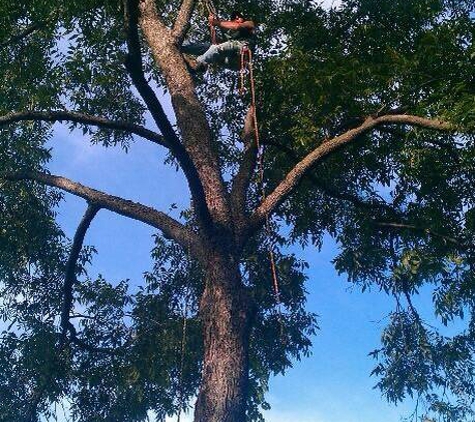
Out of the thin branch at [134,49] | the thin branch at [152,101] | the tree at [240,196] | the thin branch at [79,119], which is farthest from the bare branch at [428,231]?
the thin branch at [134,49]

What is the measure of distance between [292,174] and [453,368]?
5.98 m

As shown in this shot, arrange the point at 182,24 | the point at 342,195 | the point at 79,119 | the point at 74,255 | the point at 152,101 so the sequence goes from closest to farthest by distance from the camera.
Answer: the point at 152,101, the point at 79,119, the point at 182,24, the point at 74,255, the point at 342,195

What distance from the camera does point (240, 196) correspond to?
9375 millimetres

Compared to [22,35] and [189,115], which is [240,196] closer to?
[189,115]

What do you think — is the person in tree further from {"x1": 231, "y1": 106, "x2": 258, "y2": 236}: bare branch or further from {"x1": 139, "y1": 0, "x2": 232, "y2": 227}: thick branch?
{"x1": 231, "y1": 106, "x2": 258, "y2": 236}: bare branch

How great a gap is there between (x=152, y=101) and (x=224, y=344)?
2893 millimetres

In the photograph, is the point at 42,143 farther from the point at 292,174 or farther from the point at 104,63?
the point at 292,174

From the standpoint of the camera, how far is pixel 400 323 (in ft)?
40.5

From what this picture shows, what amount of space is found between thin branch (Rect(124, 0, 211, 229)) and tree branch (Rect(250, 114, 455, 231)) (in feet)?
3.14

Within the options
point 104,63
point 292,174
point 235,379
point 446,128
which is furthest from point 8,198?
point 446,128

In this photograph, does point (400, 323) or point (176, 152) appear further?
point (400, 323)

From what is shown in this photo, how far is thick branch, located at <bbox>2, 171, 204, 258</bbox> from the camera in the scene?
347 inches

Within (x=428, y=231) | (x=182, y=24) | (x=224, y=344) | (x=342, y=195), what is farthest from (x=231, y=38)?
(x=428, y=231)

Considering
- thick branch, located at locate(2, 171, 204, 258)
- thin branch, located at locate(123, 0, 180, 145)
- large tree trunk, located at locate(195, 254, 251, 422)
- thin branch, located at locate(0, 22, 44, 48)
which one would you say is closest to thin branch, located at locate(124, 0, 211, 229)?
thin branch, located at locate(123, 0, 180, 145)
